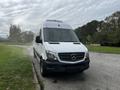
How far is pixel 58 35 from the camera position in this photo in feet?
33.9

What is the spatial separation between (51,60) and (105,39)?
59.6m

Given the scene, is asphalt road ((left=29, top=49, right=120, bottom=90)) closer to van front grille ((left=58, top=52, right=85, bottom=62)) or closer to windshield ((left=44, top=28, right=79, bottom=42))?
van front grille ((left=58, top=52, right=85, bottom=62))

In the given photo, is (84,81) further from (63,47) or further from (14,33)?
(14,33)

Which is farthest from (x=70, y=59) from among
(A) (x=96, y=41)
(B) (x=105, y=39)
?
(A) (x=96, y=41)

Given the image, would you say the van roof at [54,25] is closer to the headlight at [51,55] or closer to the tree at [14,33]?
the headlight at [51,55]

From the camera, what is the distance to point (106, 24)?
72250 mm

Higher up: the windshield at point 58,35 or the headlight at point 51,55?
the windshield at point 58,35

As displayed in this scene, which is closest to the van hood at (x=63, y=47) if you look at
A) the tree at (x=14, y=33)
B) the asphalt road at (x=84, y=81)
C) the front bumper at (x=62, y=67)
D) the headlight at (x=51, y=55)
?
the headlight at (x=51, y=55)

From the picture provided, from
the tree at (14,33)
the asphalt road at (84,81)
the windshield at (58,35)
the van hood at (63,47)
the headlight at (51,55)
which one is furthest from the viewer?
the tree at (14,33)

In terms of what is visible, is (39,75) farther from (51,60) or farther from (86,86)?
(86,86)

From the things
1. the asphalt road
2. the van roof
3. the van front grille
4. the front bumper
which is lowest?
the asphalt road

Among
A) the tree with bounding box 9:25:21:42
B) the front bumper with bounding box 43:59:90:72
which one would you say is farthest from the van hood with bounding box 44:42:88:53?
the tree with bounding box 9:25:21:42

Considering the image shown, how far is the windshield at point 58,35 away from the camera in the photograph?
32.8 ft

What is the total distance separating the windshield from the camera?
394 inches
